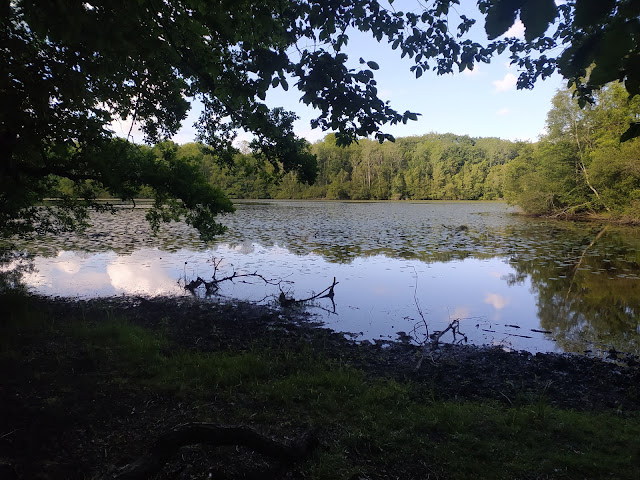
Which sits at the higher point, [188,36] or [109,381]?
[188,36]

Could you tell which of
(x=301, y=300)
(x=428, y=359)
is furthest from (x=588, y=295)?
(x=301, y=300)

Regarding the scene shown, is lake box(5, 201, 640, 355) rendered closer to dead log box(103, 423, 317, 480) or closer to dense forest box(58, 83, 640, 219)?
dense forest box(58, 83, 640, 219)

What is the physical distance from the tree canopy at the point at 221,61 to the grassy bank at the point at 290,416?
124 inches

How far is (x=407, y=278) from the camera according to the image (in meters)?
13.5

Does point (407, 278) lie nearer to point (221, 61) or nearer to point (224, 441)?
point (221, 61)

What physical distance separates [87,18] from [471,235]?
26556 mm

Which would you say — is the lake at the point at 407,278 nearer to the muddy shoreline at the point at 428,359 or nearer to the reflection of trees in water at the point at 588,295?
the reflection of trees in water at the point at 588,295

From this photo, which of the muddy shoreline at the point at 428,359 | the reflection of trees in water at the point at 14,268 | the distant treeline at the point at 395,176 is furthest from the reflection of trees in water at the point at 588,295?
the distant treeline at the point at 395,176

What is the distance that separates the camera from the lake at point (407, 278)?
897cm

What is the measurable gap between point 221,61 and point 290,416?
18.5 ft

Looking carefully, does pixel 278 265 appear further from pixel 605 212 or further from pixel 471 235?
pixel 605 212

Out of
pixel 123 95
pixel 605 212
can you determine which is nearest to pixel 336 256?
Answer: pixel 123 95

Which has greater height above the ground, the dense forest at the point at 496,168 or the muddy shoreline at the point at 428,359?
the dense forest at the point at 496,168

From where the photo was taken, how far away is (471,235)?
26.4m
